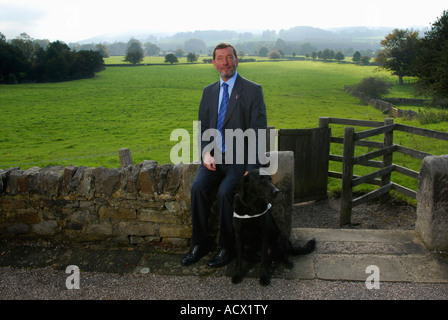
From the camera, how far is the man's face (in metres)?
3.80

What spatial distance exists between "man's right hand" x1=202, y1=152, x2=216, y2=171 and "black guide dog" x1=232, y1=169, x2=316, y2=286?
1.73 ft

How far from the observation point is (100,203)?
4172 millimetres

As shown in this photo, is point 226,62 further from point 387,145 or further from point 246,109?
point 387,145

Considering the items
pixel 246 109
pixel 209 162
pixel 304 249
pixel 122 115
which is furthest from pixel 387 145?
pixel 122 115

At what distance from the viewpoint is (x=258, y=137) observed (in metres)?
3.77

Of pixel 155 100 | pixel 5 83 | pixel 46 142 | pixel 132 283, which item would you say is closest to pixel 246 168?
pixel 132 283

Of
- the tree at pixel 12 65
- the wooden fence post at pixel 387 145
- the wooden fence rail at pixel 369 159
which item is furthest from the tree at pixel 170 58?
the wooden fence post at pixel 387 145

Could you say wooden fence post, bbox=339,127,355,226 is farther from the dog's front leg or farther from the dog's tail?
the dog's front leg

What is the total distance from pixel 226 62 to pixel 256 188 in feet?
4.97

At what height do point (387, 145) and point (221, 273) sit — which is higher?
point (387, 145)

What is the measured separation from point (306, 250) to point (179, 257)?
57.3 inches

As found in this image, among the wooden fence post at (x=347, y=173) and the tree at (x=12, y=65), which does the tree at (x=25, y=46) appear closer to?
the tree at (x=12, y=65)

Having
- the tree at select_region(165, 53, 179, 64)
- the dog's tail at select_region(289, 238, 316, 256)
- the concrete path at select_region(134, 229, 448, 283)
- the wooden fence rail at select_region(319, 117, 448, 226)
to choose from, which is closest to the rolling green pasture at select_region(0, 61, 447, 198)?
the wooden fence rail at select_region(319, 117, 448, 226)
